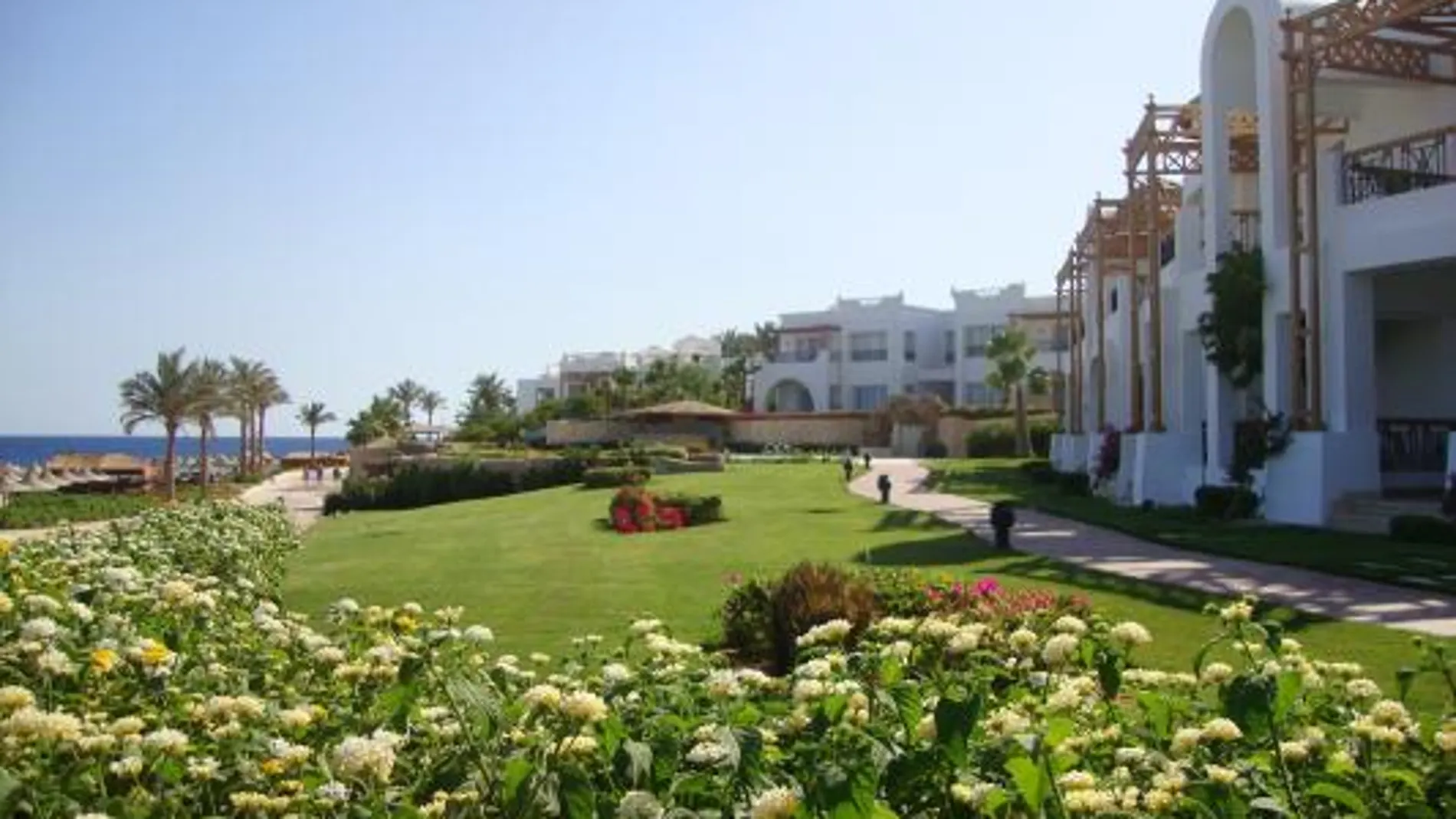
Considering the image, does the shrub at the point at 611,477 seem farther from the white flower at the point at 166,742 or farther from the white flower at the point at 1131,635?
the white flower at the point at 166,742

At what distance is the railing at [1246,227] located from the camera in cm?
2950

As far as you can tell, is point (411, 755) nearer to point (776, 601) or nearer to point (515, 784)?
point (515, 784)

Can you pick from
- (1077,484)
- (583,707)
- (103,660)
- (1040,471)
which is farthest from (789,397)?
(583,707)

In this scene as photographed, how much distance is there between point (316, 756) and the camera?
4.14 m

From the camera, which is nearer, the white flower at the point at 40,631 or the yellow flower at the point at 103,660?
the yellow flower at the point at 103,660

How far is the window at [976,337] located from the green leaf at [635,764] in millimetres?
85732

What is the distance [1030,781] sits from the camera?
120 inches

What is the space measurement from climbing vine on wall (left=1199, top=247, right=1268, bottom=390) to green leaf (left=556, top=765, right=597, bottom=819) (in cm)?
2396

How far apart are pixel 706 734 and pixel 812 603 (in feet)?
25.0

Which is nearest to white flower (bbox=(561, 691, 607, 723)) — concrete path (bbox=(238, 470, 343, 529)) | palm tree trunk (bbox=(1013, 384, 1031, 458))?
concrete path (bbox=(238, 470, 343, 529))

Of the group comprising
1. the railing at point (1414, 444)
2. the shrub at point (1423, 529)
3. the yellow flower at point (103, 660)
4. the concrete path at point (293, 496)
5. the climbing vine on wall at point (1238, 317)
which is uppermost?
the climbing vine on wall at point (1238, 317)

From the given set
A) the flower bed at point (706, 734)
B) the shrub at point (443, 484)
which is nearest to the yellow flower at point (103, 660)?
the flower bed at point (706, 734)

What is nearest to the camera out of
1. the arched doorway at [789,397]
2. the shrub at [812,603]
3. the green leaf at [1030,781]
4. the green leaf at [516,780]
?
the green leaf at [1030,781]

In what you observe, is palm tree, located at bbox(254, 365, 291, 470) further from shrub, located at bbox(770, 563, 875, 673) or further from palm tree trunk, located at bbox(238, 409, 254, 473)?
shrub, located at bbox(770, 563, 875, 673)
